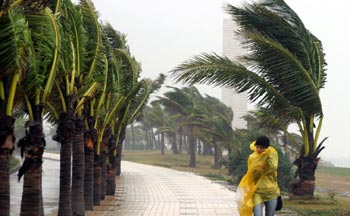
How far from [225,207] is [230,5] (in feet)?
18.5

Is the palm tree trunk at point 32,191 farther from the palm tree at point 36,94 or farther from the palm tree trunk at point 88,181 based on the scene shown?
the palm tree trunk at point 88,181

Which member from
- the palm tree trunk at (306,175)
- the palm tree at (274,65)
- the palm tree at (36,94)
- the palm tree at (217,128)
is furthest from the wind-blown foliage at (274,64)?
the palm tree at (217,128)

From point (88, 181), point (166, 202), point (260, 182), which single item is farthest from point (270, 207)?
point (166, 202)

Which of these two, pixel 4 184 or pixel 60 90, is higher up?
pixel 60 90

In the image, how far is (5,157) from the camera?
25.2ft

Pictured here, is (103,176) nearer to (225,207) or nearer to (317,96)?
(225,207)

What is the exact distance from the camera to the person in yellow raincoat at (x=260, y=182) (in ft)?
23.0

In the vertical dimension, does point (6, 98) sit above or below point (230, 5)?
below

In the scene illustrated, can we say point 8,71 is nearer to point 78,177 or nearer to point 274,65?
point 78,177

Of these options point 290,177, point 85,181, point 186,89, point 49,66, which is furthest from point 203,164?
point 49,66

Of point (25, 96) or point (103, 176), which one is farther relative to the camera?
point (103, 176)

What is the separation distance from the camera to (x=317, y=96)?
14477mm

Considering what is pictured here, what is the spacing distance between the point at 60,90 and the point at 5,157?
323cm

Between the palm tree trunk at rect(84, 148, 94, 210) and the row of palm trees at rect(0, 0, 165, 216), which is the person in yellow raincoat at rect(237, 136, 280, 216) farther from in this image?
the palm tree trunk at rect(84, 148, 94, 210)
